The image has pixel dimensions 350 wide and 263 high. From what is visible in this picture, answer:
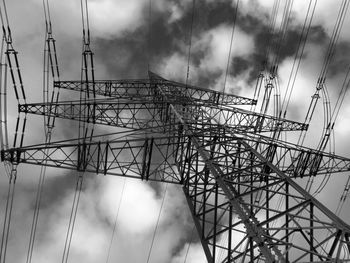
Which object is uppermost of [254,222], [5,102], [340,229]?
[5,102]

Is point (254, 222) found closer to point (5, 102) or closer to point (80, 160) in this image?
point (80, 160)

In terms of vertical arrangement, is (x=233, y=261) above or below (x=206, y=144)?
below

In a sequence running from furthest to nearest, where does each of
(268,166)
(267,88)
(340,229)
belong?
(267,88) → (268,166) → (340,229)

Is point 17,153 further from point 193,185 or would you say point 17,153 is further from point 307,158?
point 307,158

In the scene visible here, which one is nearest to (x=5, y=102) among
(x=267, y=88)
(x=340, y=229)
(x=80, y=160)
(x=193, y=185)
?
(x=80, y=160)

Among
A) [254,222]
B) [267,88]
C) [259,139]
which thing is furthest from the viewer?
[267,88]

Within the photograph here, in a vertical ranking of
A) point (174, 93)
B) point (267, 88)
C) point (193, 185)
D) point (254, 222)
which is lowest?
point (254, 222)

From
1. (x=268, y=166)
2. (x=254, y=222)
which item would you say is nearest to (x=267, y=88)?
(x=268, y=166)

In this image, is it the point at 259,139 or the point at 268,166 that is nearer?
the point at 268,166

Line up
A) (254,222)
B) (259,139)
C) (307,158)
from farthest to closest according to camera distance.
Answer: (307,158) → (259,139) → (254,222)
